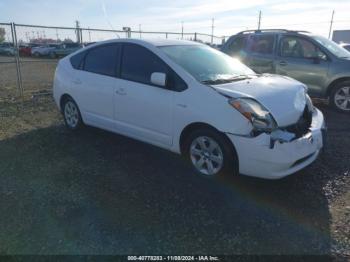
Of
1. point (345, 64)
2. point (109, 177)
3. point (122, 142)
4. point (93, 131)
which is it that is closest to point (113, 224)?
point (109, 177)

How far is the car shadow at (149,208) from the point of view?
8.98 ft

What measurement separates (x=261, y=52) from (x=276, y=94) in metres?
4.64

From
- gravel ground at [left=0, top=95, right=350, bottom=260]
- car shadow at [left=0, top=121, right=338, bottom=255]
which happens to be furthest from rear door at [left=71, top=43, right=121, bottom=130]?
car shadow at [left=0, top=121, right=338, bottom=255]

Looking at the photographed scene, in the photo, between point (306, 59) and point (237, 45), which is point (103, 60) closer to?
point (237, 45)

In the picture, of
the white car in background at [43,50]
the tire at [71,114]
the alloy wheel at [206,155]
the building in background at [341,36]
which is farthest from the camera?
the building in background at [341,36]

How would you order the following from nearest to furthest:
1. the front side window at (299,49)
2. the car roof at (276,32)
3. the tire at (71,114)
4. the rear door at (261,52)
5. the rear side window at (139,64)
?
the rear side window at (139,64), the tire at (71,114), the front side window at (299,49), the car roof at (276,32), the rear door at (261,52)

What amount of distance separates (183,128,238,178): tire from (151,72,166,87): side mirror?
Result: 703mm

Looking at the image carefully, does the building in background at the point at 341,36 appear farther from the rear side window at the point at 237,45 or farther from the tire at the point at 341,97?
the tire at the point at 341,97

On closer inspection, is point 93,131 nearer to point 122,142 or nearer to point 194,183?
point 122,142

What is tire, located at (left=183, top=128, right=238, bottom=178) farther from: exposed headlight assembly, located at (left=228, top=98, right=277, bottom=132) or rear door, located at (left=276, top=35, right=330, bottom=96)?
rear door, located at (left=276, top=35, right=330, bottom=96)

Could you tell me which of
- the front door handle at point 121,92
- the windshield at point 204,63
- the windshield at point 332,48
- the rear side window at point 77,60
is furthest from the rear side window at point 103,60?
the windshield at point 332,48

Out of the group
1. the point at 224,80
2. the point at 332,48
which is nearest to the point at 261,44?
the point at 332,48

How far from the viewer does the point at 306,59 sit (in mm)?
7387

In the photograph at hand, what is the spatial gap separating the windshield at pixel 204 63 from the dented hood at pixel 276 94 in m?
0.29
